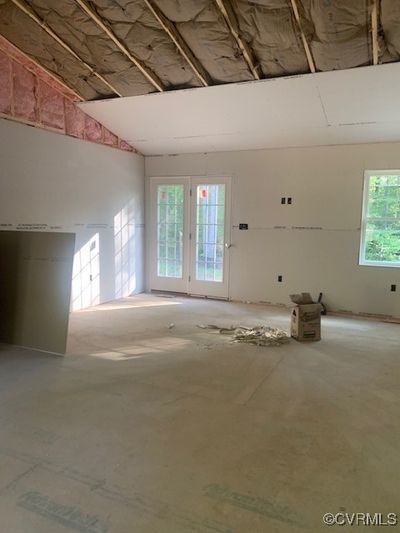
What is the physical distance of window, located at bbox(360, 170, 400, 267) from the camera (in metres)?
5.56

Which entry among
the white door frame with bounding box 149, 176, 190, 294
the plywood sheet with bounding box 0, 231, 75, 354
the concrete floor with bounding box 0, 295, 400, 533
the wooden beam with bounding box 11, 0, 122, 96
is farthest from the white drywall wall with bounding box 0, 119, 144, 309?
the concrete floor with bounding box 0, 295, 400, 533

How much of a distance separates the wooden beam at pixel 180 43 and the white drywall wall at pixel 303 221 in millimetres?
2013

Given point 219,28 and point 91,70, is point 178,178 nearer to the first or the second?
point 91,70

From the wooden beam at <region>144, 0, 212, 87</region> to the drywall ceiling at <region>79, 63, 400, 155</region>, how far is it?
25 cm

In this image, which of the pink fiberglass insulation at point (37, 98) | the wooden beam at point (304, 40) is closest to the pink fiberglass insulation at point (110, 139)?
the pink fiberglass insulation at point (37, 98)

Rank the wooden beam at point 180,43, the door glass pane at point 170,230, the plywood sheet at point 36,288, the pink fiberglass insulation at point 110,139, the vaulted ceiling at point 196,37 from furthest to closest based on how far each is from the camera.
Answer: the door glass pane at point 170,230 < the pink fiberglass insulation at point 110,139 < the plywood sheet at point 36,288 < the wooden beam at point 180,43 < the vaulted ceiling at point 196,37

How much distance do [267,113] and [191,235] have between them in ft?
8.44

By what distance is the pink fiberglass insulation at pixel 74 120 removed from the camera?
5.42 meters

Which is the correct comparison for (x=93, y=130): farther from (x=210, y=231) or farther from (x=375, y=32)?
(x=375, y=32)

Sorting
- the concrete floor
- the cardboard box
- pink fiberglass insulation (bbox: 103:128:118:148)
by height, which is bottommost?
the concrete floor

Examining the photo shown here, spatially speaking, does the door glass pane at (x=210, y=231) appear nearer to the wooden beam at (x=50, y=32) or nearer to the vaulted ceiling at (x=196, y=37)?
the vaulted ceiling at (x=196, y=37)

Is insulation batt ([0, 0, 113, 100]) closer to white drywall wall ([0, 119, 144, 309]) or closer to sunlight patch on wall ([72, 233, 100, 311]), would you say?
white drywall wall ([0, 119, 144, 309])

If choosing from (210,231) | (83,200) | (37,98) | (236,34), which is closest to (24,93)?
(37,98)

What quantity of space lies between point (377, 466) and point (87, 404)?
201 centimetres
